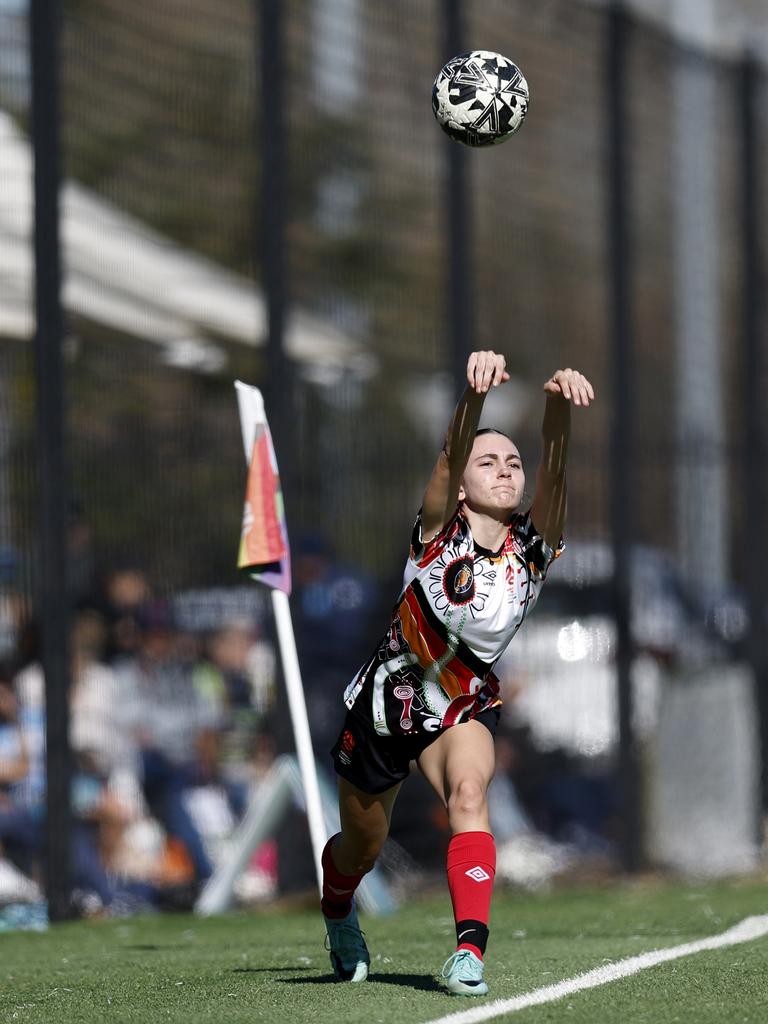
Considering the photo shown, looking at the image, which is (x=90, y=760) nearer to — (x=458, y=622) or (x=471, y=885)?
(x=458, y=622)

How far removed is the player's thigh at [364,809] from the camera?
6551 mm

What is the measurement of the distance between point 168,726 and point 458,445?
5.18m

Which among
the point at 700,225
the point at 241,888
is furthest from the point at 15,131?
the point at 700,225

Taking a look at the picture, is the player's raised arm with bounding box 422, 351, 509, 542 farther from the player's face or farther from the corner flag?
the corner flag

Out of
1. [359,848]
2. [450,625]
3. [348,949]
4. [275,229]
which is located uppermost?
[275,229]

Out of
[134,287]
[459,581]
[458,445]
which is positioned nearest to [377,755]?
[459,581]

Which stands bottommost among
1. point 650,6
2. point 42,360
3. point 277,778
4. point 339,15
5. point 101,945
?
point 101,945

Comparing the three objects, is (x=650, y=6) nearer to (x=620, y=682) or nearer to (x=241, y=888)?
(x=620, y=682)

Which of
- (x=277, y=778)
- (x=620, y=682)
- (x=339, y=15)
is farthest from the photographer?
(x=620, y=682)

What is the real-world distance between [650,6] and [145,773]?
10156 millimetres

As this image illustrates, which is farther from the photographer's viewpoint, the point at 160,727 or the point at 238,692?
the point at 238,692

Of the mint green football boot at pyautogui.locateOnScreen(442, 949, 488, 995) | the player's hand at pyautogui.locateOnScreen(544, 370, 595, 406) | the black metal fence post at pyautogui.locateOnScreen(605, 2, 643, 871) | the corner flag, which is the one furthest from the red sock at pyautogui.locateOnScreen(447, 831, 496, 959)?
the black metal fence post at pyautogui.locateOnScreen(605, 2, 643, 871)

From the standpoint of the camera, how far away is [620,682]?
43.9ft

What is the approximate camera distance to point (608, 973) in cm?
676
